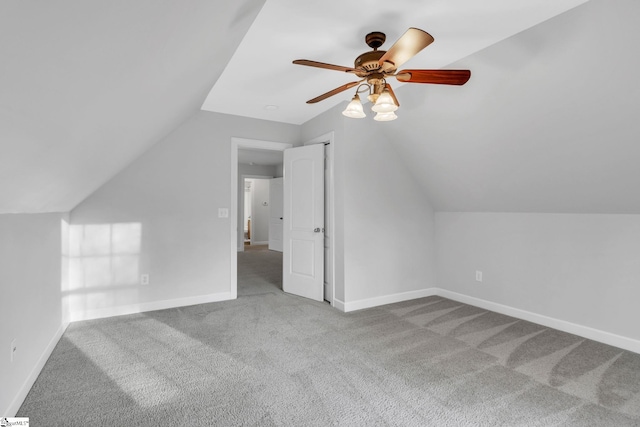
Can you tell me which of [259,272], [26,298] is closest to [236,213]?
[259,272]

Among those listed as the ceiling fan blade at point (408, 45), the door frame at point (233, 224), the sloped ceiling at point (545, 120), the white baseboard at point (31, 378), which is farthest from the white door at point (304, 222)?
the white baseboard at point (31, 378)

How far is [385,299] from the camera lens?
3.93 m

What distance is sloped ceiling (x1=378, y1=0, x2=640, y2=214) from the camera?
1.95 metres

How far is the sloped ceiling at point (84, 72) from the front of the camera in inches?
25.6

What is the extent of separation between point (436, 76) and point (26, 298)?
3015mm

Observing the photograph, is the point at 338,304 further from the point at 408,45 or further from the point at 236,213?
the point at 408,45

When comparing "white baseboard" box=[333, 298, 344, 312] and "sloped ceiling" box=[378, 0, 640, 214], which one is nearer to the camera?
"sloped ceiling" box=[378, 0, 640, 214]

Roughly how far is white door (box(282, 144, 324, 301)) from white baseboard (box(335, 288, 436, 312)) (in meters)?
0.47

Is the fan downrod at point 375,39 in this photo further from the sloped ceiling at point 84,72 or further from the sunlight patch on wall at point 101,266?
the sunlight patch on wall at point 101,266

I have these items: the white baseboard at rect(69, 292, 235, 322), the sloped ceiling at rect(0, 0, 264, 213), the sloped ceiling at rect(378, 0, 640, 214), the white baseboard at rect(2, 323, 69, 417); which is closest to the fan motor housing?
the sloped ceiling at rect(0, 0, 264, 213)

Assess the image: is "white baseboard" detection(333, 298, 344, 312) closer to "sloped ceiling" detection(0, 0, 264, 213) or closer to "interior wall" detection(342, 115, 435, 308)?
"interior wall" detection(342, 115, 435, 308)

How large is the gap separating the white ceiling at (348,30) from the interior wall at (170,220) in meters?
0.99

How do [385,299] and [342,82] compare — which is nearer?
[342,82]

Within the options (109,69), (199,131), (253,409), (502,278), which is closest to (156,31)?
(109,69)
